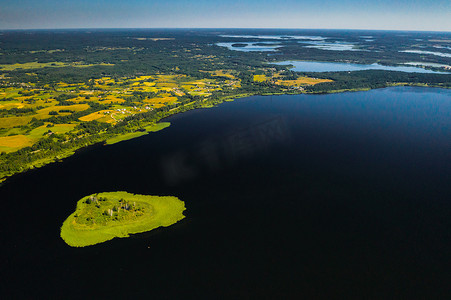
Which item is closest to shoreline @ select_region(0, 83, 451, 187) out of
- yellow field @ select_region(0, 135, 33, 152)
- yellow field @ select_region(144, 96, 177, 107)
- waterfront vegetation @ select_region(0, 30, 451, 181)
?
waterfront vegetation @ select_region(0, 30, 451, 181)

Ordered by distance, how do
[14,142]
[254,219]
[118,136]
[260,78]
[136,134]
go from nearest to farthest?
[254,219]
[14,142]
[118,136]
[136,134]
[260,78]

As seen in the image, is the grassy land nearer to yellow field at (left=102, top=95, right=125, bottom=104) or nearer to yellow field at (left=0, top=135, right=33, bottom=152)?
yellow field at (left=0, top=135, right=33, bottom=152)

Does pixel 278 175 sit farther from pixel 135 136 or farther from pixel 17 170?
pixel 17 170

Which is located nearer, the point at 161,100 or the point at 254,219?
the point at 254,219

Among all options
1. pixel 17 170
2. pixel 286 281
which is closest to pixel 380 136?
pixel 286 281

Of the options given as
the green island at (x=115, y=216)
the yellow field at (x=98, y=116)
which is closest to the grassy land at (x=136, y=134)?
the yellow field at (x=98, y=116)

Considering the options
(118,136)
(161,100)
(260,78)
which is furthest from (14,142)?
(260,78)

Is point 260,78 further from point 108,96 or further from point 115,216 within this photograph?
point 115,216

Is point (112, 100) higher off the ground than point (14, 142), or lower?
higher
